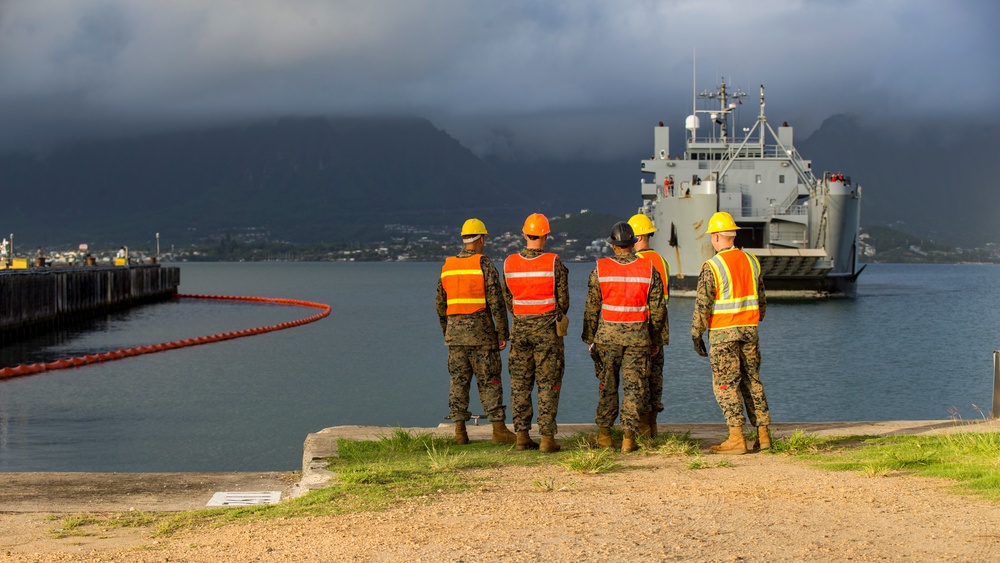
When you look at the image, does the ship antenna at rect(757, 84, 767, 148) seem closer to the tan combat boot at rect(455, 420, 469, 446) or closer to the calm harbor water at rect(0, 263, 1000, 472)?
the calm harbor water at rect(0, 263, 1000, 472)

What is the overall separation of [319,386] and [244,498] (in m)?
16.7

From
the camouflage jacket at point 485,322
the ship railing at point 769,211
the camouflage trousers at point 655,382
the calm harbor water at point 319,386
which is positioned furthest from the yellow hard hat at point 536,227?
the ship railing at point 769,211

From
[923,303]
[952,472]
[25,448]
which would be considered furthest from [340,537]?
[923,303]

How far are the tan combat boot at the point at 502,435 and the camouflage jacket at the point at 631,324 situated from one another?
108cm

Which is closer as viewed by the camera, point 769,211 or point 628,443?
point 628,443

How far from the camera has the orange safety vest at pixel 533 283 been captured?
8.27 metres

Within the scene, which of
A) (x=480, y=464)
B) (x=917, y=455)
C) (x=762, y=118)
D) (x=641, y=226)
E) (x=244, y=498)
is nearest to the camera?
(x=244, y=498)

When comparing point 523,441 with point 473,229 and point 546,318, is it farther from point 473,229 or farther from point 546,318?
point 473,229

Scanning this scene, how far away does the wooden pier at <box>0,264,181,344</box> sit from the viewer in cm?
3312

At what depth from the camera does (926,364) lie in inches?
1116

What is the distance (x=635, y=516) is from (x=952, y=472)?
251cm

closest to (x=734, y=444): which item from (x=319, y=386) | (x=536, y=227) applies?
(x=536, y=227)

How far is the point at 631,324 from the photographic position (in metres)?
Result: 8.24

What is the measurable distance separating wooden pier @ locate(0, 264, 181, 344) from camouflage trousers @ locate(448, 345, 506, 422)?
27.3 m
